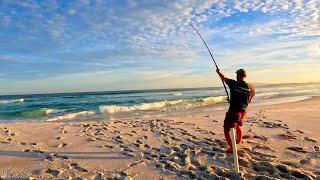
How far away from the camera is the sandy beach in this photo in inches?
251

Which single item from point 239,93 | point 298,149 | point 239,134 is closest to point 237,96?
point 239,93

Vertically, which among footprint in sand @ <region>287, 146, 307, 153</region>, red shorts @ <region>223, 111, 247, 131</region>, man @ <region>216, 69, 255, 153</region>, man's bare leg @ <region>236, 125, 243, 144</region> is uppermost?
man @ <region>216, 69, 255, 153</region>

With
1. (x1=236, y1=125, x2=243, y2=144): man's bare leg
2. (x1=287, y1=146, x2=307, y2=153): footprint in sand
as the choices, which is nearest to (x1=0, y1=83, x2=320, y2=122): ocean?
(x1=236, y1=125, x2=243, y2=144): man's bare leg

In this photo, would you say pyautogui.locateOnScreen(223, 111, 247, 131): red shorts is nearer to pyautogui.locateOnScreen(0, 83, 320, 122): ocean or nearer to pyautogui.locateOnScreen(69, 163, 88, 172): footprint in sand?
pyautogui.locateOnScreen(69, 163, 88, 172): footprint in sand

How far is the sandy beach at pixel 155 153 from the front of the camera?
20.9 ft

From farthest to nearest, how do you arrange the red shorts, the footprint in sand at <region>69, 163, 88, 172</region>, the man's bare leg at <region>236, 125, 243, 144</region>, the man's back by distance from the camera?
the man's bare leg at <region>236, 125, 243, 144</region>, the red shorts, the man's back, the footprint in sand at <region>69, 163, 88, 172</region>

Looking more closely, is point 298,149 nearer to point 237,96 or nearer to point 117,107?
point 237,96

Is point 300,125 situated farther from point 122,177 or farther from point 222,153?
point 122,177

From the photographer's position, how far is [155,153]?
7602 millimetres

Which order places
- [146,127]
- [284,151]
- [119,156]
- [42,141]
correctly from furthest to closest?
[146,127] < [42,141] < [284,151] < [119,156]

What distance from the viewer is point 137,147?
8.05m

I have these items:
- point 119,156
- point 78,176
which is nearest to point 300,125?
point 119,156

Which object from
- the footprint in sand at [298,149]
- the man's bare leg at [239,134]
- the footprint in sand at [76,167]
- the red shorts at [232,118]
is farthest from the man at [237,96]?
the footprint in sand at [76,167]

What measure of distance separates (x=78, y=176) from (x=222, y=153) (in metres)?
2.88
